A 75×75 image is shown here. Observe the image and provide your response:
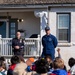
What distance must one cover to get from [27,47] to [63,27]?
2260 mm

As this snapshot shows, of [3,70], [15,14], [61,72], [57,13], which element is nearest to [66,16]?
[57,13]

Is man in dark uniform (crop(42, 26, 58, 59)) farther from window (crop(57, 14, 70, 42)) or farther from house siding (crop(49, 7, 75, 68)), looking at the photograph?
window (crop(57, 14, 70, 42))

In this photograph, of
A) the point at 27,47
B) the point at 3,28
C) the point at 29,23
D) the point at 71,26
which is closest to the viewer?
the point at 27,47

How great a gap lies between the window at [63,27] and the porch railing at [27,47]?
1.44 metres

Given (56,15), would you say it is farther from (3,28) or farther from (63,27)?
(3,28)

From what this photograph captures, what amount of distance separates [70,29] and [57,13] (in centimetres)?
108

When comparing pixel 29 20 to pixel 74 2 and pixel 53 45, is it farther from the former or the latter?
pixel 53 45

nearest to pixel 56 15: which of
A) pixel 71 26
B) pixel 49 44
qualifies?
pixel 71 26

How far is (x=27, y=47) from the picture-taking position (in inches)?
708

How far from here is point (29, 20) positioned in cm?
1988

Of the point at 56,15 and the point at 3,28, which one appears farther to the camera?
the point at 3,28

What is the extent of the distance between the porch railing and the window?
1.44 metres

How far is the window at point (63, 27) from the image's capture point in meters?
18.7

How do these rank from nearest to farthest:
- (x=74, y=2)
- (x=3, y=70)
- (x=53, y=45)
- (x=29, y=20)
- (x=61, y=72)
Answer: (x=61, y=72)
(x=3, y=70)
(x=53, y=45)
(x=74, y=2)
(x=29, y=20)
